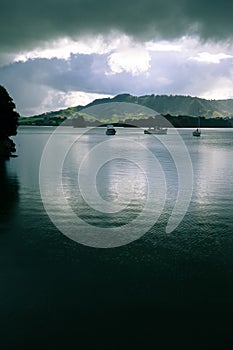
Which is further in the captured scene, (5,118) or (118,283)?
(5,118)

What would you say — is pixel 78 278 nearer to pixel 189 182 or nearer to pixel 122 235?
pixel 122 235

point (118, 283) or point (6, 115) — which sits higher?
point (6, 115)

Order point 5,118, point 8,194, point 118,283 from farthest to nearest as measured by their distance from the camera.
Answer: point 5,118, point 8,194, point 118,283

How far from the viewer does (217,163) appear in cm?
9075

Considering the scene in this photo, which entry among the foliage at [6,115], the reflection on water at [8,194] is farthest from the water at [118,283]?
the foliage at [6,115]

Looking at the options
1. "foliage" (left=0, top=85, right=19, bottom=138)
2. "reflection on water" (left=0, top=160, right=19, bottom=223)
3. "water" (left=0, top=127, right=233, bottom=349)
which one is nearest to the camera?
"water" (left=0, top=127, right=233, bottom=349)

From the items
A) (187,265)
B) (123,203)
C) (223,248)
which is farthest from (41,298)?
(123,203)

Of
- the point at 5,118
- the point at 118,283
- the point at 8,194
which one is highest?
the point at 5,118

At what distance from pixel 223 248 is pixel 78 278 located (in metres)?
13.9

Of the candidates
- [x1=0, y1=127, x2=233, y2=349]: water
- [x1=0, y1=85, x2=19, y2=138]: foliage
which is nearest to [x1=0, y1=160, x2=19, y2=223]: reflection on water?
[x1=0, y1=127, x2=233, y2=349]: water

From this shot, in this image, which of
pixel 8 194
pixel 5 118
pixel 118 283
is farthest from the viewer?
pixel 5 118

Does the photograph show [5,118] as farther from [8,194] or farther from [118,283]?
[118,283]

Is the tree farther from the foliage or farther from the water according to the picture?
the water

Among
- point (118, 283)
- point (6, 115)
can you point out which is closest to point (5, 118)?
point (6, 115)
